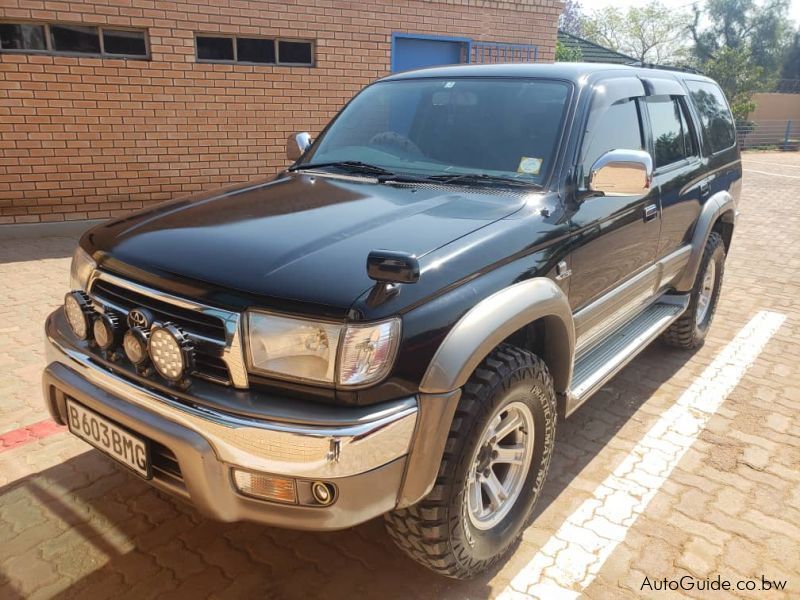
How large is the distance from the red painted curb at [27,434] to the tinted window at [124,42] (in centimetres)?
537

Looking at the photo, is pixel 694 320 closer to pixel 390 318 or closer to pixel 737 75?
pixel 390 318

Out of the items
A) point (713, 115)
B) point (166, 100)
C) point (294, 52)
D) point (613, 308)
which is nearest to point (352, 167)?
point (613, 308)

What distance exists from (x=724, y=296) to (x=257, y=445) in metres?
5.67

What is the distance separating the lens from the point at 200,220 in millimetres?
2547

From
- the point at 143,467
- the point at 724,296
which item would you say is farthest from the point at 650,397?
the point at 143,467

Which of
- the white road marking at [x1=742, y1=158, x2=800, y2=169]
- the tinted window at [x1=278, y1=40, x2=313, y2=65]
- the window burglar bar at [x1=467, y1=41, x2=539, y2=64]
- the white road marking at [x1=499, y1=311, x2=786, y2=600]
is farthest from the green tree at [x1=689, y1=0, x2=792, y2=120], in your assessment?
the white road marking at [x1=499, y1=311, x2=786, y2=600]

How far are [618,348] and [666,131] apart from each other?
1.46m

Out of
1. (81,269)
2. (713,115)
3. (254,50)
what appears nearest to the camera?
(81,269)

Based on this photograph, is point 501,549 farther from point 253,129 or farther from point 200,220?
point 253,129

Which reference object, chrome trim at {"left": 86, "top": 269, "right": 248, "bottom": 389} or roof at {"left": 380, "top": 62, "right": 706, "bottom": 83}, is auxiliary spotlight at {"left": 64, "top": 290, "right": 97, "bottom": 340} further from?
roof at {"left": 380, "top": 62, "right": 706, "bottom": 83}

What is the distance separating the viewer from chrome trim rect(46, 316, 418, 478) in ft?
6.05

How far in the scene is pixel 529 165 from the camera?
2.88 meters

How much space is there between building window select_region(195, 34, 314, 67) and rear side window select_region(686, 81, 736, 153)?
5366 millimetres

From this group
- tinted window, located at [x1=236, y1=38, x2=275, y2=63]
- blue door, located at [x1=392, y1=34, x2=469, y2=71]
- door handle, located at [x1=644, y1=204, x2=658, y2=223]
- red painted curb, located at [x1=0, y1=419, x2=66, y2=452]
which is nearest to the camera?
red painted curb, located at [x1=0, y1=419, x2=66, y2=452]
